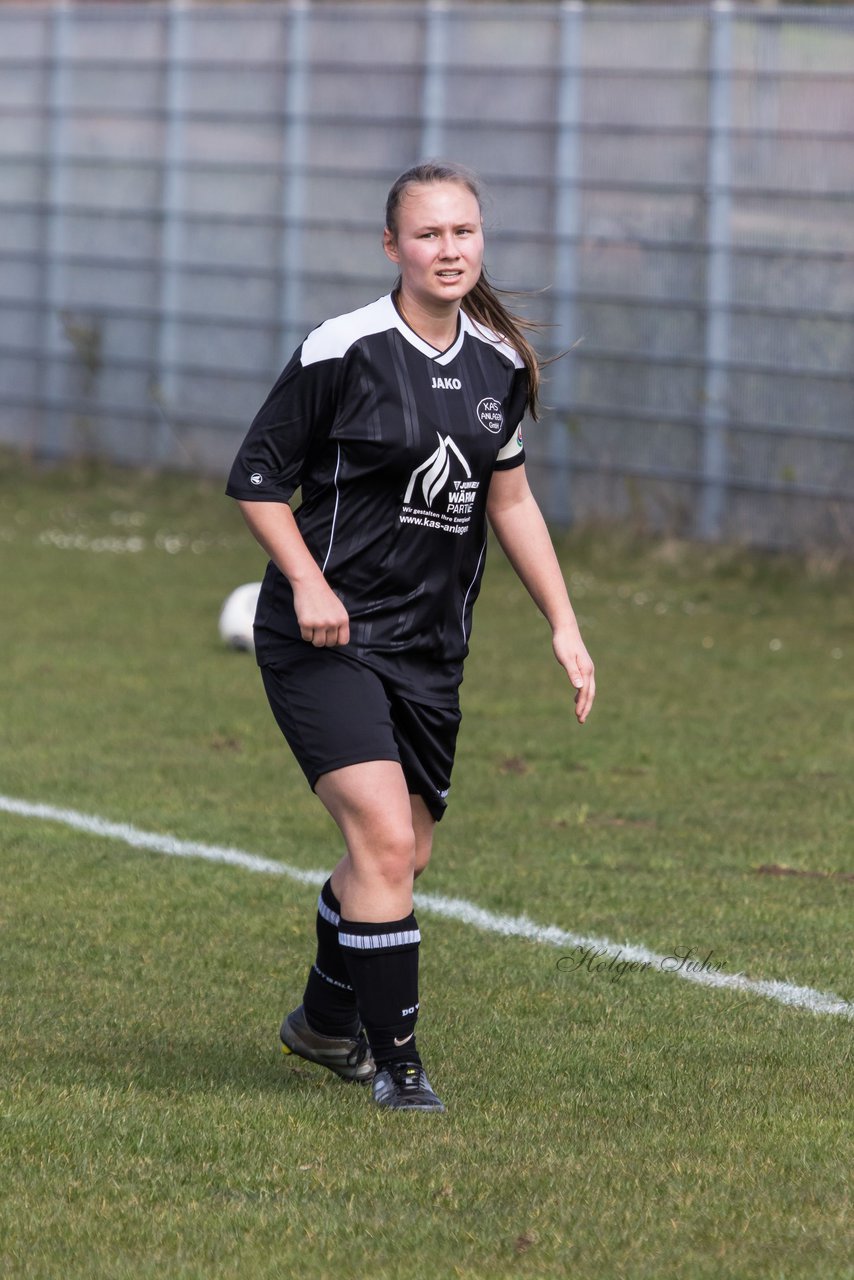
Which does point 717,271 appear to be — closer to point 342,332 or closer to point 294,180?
point 294,180

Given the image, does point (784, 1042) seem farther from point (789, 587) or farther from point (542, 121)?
point (542, 121)

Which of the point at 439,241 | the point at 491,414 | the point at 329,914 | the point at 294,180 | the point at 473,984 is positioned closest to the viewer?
the point at 439,241

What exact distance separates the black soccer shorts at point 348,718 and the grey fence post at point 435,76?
38.8 feet

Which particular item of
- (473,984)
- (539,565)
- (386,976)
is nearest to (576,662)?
(539,565)

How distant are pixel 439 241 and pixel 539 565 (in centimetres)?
78

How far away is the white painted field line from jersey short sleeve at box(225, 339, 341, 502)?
6.23ft

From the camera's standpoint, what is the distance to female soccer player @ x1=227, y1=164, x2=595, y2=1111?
437 cm

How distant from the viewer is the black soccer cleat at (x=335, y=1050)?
4773mm

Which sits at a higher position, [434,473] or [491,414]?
[491,414]

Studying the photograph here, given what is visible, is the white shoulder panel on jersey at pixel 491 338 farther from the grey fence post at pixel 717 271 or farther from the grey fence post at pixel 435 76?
the grey fence post at pixel 435 76

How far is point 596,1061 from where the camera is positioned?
15.9 ft

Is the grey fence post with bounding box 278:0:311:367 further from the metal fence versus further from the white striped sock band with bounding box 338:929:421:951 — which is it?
the white striped sock band with bounding box 338:929:421:951

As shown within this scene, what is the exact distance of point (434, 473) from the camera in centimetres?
445

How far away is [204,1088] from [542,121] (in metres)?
11.5
